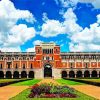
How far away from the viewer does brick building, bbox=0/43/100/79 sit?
107 meters

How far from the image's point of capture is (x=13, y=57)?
357 ft

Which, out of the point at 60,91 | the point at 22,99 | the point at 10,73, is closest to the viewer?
the point at 22,99

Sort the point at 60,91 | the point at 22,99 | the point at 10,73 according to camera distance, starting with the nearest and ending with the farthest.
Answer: the point at 22,99 < the point at 60,91 < the point at 10,73

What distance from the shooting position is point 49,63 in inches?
4247

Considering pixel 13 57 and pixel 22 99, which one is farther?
pixel 13 57

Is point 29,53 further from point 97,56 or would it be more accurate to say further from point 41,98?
point 41,98

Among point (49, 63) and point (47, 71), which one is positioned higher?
point (49, 63)

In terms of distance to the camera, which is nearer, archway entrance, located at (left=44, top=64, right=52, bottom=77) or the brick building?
the brick building

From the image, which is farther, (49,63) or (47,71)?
(47,71)

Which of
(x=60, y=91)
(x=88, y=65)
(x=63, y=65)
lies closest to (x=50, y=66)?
(x=63, y=65)

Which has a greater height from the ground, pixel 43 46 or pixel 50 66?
pixel 43 46

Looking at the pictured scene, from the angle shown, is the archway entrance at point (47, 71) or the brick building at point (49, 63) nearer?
the brick building at point (49, 63)

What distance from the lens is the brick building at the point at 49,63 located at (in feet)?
351

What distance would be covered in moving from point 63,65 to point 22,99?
3506 inches
